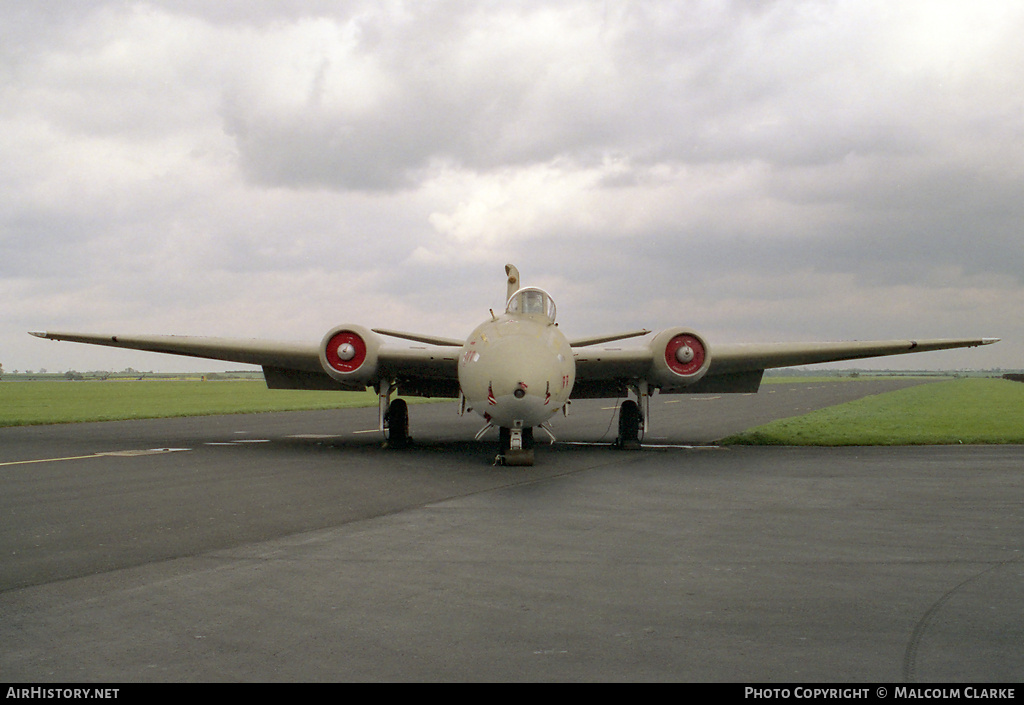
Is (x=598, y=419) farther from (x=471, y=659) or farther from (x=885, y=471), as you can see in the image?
(x=471, y=659)

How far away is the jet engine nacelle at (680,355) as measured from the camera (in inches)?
594

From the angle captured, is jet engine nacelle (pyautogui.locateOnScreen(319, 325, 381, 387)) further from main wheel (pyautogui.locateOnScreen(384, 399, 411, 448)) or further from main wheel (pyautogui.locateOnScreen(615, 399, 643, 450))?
main wheel (pyautogui.locateOnScreen(615, 399, 643, 450))

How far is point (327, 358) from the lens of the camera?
1498 centimetres

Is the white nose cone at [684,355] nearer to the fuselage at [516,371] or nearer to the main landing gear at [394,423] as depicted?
the fuselage at [516,371]

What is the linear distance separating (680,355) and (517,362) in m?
5.01

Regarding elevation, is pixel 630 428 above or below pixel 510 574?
above

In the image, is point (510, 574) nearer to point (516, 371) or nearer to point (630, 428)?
point (516, 371)

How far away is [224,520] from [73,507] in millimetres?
2125

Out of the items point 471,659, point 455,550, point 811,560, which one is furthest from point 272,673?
point 811,560

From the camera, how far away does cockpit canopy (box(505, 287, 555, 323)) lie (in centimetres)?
1346

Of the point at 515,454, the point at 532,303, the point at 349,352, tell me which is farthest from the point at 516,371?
the point at 349,352

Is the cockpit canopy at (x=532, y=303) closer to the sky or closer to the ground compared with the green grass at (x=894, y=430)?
closer to the sky

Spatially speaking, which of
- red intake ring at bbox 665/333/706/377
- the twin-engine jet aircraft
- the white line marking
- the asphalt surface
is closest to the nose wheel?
the twin-engine jet aircraft

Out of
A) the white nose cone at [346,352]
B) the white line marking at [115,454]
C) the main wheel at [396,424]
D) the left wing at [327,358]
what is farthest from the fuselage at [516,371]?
the white line marking at [115,454]
